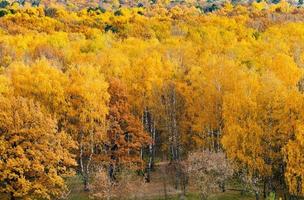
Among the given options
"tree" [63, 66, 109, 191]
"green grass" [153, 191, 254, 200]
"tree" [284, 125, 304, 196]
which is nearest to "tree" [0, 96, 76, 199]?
"tree" [63, 66, 109, 191]

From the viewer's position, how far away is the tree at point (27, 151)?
4303 cm

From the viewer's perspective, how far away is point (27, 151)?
43.9 meters

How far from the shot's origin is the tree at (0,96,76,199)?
43031mm

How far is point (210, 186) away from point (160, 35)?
78932 mm

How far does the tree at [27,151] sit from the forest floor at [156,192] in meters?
6.48

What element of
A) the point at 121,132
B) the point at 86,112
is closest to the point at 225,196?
the point at 121,132

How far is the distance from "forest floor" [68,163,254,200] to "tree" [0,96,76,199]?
21.3 feet

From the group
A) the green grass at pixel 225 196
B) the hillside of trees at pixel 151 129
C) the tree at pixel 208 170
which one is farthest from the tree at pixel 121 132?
the tree at pixel 208 170

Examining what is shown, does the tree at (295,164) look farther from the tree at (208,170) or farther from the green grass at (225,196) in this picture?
the green grass at (225,196)

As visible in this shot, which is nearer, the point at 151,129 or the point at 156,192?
the point at 156,192

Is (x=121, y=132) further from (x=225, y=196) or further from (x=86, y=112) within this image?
(x=225, y=196)

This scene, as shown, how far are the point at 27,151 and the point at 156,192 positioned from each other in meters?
14.9

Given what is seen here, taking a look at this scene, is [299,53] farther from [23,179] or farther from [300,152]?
[23,179]

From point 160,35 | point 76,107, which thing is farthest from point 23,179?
point 160,35
